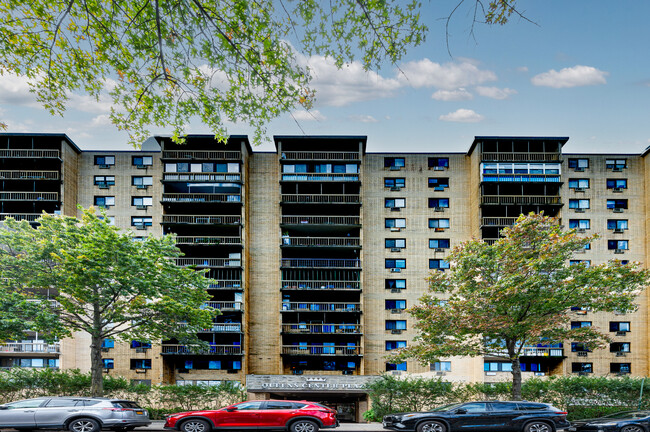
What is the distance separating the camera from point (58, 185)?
139 feet

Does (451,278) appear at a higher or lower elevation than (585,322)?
higher

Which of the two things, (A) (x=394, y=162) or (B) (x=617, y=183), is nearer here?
(B) (x=617, y=183)

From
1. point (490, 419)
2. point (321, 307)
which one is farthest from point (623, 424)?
point (321, 307)

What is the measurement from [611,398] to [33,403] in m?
24.1

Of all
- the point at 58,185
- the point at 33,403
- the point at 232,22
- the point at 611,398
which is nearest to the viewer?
the point at 232,22

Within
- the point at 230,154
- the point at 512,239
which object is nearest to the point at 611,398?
the point at 512,239

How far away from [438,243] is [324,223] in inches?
374

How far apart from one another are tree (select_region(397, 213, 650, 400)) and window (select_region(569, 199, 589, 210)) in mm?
19901

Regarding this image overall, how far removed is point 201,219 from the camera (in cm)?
4212

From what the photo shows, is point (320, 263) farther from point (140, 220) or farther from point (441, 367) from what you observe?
point (140, 220)

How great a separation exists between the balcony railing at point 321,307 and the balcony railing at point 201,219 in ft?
25.1

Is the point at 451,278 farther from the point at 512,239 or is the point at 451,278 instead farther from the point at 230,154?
the point at 230,154

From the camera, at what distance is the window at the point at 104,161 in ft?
146

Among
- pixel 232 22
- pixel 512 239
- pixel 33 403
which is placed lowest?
pixel 33 403
